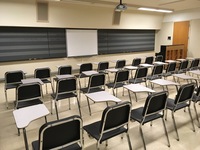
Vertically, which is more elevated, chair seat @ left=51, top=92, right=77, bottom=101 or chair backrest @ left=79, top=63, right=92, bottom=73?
chair backrest @ left=79, top=63, right=92, bottom=73

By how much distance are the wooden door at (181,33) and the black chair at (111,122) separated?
907 cm

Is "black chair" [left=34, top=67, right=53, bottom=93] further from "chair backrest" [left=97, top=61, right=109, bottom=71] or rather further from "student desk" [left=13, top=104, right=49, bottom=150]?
"student desk" [left=13, top=104, right=49, bottom=150]

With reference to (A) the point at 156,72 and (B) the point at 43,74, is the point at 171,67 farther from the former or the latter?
(B) the point at 43,74

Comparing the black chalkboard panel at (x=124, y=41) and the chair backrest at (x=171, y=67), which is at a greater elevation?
the black chalkboard panel at (x=124, y=41)

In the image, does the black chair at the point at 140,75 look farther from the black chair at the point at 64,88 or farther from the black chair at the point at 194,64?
the black chair at the point at 194,64

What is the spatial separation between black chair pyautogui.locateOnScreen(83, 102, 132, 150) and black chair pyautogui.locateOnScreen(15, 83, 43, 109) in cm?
138

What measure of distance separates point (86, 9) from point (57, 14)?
1.38 m

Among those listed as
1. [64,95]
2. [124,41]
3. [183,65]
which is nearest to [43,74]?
[64,95]

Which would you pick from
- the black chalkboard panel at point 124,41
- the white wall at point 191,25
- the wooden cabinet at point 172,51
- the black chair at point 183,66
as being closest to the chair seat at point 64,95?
the black chair at point 183,66

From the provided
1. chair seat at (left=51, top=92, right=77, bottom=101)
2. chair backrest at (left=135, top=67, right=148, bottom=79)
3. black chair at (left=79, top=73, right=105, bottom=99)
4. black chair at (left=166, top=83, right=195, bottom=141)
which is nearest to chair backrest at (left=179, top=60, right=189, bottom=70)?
chair backrest at (left=135, top=67, right=148, bottom=79)

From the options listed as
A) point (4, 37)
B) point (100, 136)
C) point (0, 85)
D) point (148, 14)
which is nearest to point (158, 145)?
point (100, 136)

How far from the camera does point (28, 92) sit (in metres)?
3.16

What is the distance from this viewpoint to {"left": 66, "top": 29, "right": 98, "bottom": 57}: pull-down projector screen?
7.99 m

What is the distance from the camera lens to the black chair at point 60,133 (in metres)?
1.64
